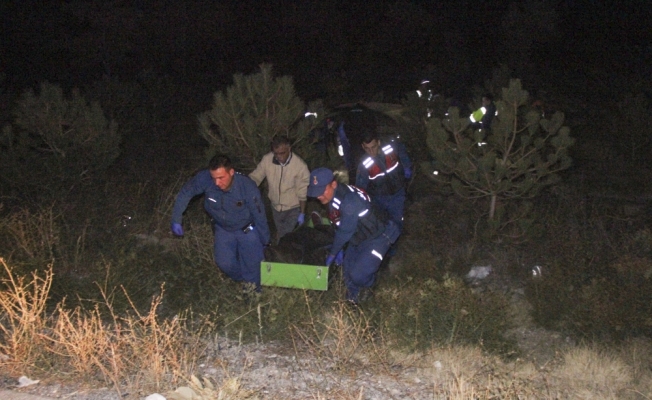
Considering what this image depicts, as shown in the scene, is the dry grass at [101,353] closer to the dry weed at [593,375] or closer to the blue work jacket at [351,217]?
the blue work jacket at [351,217]

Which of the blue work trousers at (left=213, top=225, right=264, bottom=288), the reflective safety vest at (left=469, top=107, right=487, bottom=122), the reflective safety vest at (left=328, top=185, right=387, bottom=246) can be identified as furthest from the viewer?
the reflective safety vest at (left=469, top=107, right=487, bottom=122)

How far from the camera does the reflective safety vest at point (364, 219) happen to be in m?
5.97

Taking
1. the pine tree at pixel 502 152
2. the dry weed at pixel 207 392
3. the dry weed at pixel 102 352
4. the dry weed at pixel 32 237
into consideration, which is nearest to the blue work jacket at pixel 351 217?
the dry weed at pixel 102 352

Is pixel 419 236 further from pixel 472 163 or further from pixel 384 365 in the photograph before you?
pixel 384 365

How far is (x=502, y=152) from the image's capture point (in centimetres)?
765

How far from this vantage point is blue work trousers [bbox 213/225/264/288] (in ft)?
21.4

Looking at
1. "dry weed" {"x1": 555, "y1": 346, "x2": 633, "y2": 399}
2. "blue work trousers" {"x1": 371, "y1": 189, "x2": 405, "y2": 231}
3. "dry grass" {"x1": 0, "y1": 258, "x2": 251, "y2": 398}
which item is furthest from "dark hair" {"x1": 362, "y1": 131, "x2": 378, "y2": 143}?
"dry grass" {"x1": 0, "y1": 258, "x2": 251, "y2": 398}

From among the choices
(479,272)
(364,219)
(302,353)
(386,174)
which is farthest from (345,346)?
(479,272)

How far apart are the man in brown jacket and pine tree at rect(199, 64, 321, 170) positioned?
0.72 m

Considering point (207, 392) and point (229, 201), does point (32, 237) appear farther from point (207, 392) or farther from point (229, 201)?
point (207, 392)

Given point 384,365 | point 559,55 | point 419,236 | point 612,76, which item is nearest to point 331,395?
point 384,365

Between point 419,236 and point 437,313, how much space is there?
2730 mm

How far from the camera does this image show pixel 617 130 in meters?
12.9

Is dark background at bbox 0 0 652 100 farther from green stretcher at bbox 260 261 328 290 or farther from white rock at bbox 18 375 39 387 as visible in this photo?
white rock at bbox 18 375 39 387
